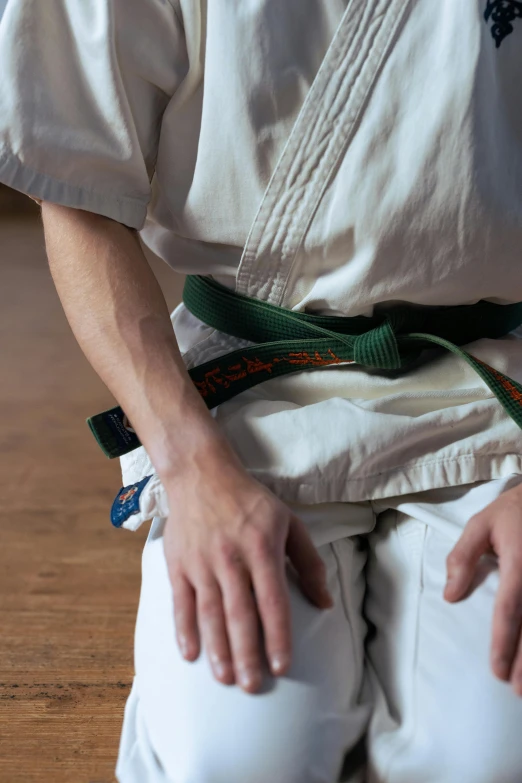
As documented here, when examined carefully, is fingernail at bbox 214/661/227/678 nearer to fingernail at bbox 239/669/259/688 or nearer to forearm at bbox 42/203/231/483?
fingernail at bbox 239/669/259/688

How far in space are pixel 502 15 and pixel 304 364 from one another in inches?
12.6

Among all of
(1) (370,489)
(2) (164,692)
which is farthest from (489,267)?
(2) (164,692)

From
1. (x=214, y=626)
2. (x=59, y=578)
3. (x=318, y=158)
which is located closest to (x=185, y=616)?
(x=214, y=626)

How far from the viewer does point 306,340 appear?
676mm

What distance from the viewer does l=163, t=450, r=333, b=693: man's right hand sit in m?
0.52

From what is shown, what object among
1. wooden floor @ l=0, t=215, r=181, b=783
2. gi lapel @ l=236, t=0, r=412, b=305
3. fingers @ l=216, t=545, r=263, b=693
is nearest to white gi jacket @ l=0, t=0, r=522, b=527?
gi lapel @ l=236, t=0, r=412, b=305

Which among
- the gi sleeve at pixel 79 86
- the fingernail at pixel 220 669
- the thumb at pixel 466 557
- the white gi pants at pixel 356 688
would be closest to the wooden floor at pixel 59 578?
the white gi pants at pixel 356 688

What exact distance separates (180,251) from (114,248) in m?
0.07

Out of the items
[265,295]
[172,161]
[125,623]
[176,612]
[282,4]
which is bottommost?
[125,623]

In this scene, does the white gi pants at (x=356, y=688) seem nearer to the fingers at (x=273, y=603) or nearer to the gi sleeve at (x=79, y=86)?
the fingers at (x=273, y=603)

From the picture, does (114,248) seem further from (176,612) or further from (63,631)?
(63,631)

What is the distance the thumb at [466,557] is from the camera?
563mm

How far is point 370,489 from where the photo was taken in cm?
63

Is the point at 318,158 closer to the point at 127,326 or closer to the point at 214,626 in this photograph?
the point at 127,326
